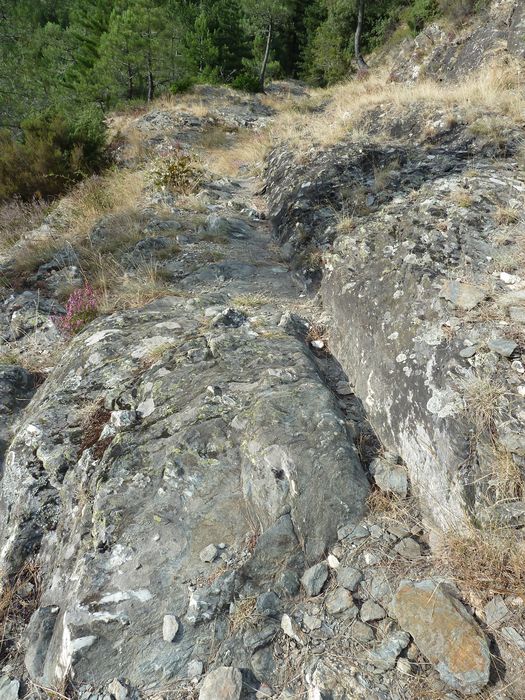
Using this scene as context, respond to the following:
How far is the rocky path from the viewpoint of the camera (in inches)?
77.9

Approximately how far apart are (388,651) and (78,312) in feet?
14.7

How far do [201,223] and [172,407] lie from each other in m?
4.74

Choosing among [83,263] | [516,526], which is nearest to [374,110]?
[83,263]

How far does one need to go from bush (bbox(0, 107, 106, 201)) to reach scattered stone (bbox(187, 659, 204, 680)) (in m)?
10.6

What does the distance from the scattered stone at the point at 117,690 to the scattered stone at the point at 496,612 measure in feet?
5.66

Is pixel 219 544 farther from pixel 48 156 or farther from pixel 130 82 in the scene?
pixel 130 82

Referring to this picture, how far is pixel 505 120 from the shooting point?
7277mm

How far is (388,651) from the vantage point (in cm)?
195

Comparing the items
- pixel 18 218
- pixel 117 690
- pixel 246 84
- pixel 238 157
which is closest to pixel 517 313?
pixel 117 690

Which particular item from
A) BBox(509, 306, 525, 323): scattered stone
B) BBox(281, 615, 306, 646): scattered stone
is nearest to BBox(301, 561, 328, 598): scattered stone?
BBox(281, 615, 306, 646): scattered stone

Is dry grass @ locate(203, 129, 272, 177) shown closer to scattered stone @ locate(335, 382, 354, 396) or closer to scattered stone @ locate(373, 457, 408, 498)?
scattered stone @ locate(335, 382, 354, 396)

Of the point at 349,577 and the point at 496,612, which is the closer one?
the point at 496,612

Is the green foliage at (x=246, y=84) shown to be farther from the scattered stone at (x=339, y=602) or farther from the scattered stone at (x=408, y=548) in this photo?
the scattered stone at (x=339, y=602)

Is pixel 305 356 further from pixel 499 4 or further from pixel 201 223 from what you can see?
pixel 499 4
